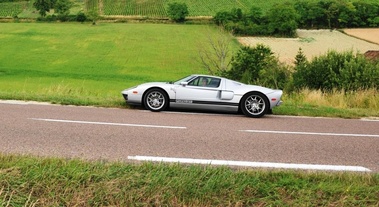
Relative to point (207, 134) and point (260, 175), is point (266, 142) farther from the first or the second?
point (260, 175)

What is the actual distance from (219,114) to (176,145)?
463cm

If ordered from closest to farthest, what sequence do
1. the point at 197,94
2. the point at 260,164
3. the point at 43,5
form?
the point at 260,164 → the point at 197,94 → the point at 43,5

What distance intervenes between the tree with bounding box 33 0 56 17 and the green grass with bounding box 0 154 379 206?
101600 millimetres

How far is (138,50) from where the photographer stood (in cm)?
6312

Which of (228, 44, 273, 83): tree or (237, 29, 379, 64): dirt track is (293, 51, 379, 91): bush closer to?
(228, 44, 273, 83): tree

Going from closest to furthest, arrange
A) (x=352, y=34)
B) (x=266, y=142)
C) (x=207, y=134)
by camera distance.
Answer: (x=266, y=142), (x=207, y=134), (x=352, y=34)

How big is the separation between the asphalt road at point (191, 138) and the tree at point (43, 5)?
96.0m

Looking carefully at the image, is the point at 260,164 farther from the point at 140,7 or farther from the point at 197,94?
the point at 140,7

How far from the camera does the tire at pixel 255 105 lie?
10.7 m

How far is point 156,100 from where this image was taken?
431 inches

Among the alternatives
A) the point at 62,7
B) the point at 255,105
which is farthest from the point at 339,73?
the point at 62,7

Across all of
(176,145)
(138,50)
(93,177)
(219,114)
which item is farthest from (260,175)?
(138,50)

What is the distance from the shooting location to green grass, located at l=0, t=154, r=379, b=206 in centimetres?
373

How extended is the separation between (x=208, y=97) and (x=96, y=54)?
51.0 meters
